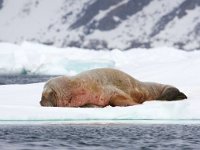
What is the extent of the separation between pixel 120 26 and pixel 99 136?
17713cm

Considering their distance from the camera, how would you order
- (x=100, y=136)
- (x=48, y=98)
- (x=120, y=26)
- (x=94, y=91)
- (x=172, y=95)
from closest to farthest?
1. (x=100, y=136)
2. (x=48, y=98)
3. (x=94, y=91)
4. (x=172, y=95)
5. (x=120, y=26)

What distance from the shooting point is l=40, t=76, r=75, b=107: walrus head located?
777 inches

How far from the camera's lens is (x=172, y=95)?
2078cm

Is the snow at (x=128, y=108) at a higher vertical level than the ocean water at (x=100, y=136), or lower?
higher

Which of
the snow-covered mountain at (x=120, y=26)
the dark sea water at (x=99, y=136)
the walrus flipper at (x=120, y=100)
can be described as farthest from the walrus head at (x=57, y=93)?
the snow-covered mountain at (x=120, y=26)

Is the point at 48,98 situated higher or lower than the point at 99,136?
higher

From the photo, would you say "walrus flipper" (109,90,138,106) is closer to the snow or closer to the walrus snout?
the snow

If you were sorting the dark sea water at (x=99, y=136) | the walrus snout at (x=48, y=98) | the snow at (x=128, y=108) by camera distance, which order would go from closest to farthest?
the dark sea water at (x=99, y=136), the snow at (x=128, y=108), the walrus snout at (x=48, y=98)

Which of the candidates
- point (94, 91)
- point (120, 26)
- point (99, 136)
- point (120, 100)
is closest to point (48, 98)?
point (94, 91)

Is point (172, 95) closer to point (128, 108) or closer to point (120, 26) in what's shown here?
point (128, 108)

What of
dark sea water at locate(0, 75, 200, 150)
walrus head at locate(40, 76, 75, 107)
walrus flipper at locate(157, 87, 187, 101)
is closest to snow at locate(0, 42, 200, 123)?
walrus flipper at locate(157, 87, 187, 101)

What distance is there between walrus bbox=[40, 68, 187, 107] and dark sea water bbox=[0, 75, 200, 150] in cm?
306

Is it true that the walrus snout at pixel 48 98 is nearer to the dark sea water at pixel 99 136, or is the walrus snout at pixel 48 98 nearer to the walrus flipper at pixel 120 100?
the walrus flipper at pixel 120 100

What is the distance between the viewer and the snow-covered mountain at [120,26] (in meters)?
179
